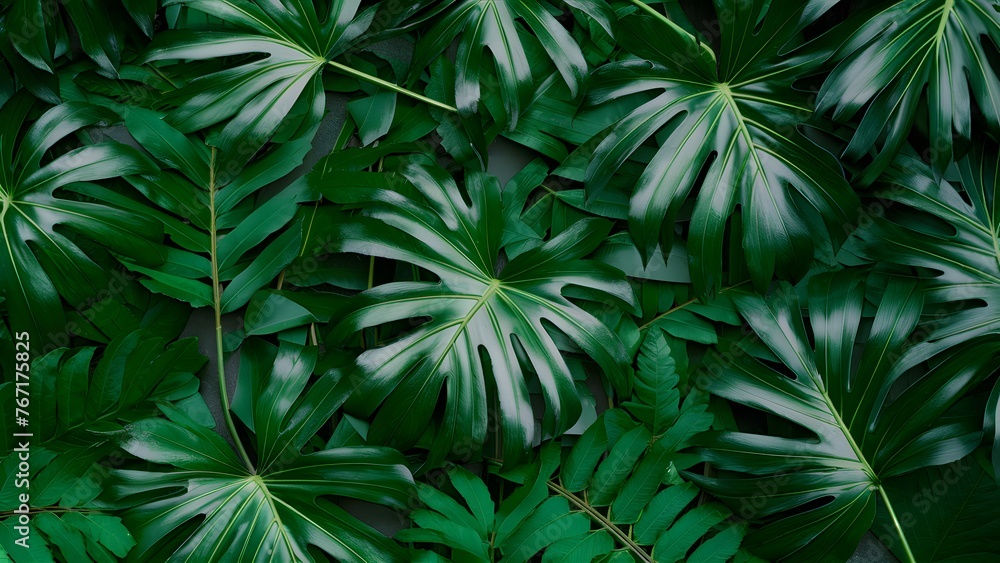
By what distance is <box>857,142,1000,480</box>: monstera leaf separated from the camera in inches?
52.7

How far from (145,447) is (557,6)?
110cm

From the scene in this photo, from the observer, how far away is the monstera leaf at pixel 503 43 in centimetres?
127

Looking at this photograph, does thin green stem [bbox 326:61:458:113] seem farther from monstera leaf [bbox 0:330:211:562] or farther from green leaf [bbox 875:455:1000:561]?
green leaf [bbox 875:455:1000:561]

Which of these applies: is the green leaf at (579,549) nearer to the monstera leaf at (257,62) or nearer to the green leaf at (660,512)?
the green leaf at (660,512)

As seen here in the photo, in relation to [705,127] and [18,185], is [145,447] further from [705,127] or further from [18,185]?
[705,127]

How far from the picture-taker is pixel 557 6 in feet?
4.46

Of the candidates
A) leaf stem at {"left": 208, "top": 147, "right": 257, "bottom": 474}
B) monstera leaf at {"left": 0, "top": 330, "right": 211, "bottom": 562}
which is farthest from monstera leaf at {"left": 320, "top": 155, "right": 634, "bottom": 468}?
monstera leaf at {"left": 0, "top": 330, "right": 211, "bottom": 562}

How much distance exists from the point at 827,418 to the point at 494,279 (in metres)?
0.68

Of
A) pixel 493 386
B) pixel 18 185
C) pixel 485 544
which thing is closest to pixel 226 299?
pixel 18 185

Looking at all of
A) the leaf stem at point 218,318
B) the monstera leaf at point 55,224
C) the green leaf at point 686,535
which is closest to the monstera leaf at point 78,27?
the monstera leaf at point 55,224

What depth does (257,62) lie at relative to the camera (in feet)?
4.23

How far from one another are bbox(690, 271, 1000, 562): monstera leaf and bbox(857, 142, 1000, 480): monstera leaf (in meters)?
0.04

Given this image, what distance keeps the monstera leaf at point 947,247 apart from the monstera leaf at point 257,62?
1.06 m

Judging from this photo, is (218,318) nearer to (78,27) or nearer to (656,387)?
(78,27)
